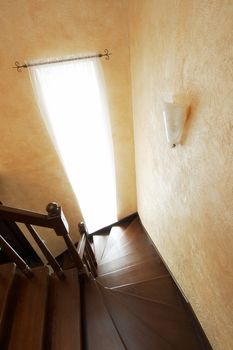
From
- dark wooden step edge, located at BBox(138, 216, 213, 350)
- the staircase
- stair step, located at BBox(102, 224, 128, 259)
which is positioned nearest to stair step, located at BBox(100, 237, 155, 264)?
stair step, located at BBox(102, 224, 128, 259)

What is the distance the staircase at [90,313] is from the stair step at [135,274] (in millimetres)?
13

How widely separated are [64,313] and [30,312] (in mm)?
239

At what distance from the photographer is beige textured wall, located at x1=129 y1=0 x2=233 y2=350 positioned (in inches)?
31.6

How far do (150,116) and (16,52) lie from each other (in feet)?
4.64

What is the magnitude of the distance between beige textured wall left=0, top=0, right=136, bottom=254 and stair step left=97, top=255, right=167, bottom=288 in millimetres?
1253

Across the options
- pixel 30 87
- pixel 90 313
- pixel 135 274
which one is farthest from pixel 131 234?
pixel 30 87

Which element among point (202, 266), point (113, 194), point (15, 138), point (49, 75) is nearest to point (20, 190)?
point (15, 138)

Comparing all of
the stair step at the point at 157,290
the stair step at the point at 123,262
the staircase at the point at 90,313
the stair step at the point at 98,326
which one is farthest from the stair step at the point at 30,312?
the stair step at the point at 123,262

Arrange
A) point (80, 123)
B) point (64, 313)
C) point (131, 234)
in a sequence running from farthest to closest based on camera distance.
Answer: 1. point (131, 234)
2. point (80, 123)
3. point (64, 313)

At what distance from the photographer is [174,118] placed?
43.0 inches

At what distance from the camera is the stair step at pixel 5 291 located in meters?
1.21

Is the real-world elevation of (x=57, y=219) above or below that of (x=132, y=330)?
above

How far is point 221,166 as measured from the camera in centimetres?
89

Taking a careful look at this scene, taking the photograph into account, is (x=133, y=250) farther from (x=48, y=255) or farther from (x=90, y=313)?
(x=48, y=255)
